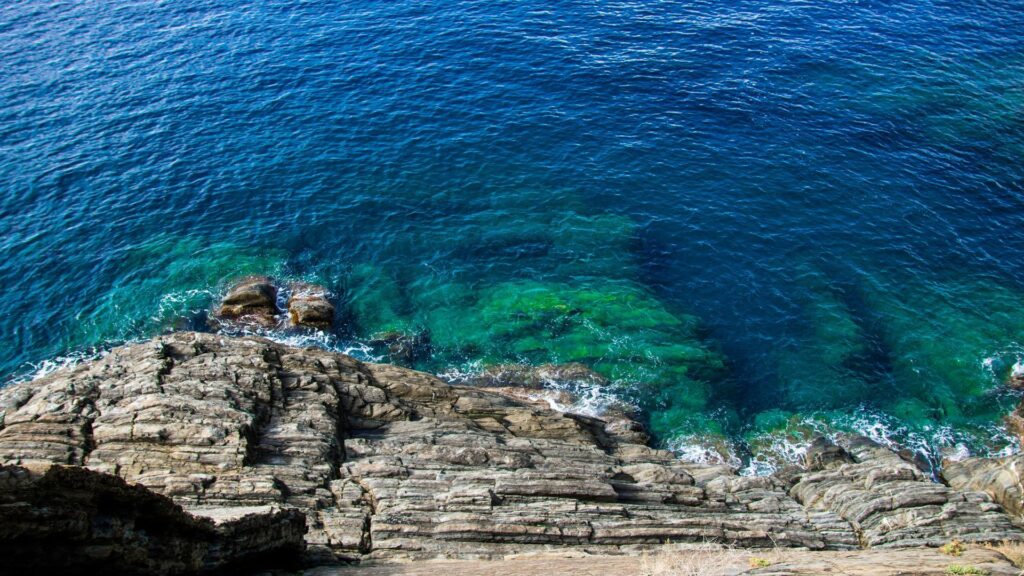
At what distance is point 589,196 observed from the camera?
63.1 meters

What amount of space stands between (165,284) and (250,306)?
28.3ft

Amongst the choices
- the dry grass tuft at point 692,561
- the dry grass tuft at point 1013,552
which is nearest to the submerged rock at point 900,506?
the dry grass tuft at point 1013,552

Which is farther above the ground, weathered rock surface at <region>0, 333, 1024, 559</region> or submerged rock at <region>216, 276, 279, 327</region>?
submerged rock at <region>216, 276, 279, 327</region>

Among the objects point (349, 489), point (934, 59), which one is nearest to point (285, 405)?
point (349, 489)

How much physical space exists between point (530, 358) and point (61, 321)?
35.5m

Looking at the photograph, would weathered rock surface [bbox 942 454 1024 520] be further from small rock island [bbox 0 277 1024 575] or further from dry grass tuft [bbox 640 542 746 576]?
dry grass tuft [bbox 640 542 746 576]

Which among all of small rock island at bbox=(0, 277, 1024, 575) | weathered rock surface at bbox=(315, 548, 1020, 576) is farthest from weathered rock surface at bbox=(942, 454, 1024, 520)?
weathered rock surface at bbox=(315, 548, 1020, 576)

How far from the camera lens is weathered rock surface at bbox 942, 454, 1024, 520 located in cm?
3509

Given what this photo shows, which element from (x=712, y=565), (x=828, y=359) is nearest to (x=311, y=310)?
(x=712, y=565)

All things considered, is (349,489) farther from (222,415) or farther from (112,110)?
(112,110)

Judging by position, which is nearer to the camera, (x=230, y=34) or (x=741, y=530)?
(x=741, y=530)

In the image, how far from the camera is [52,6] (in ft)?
314

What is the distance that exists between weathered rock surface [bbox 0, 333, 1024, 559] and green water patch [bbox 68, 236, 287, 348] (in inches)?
542

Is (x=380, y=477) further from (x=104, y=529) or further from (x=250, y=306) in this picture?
(x=250, y=306)
